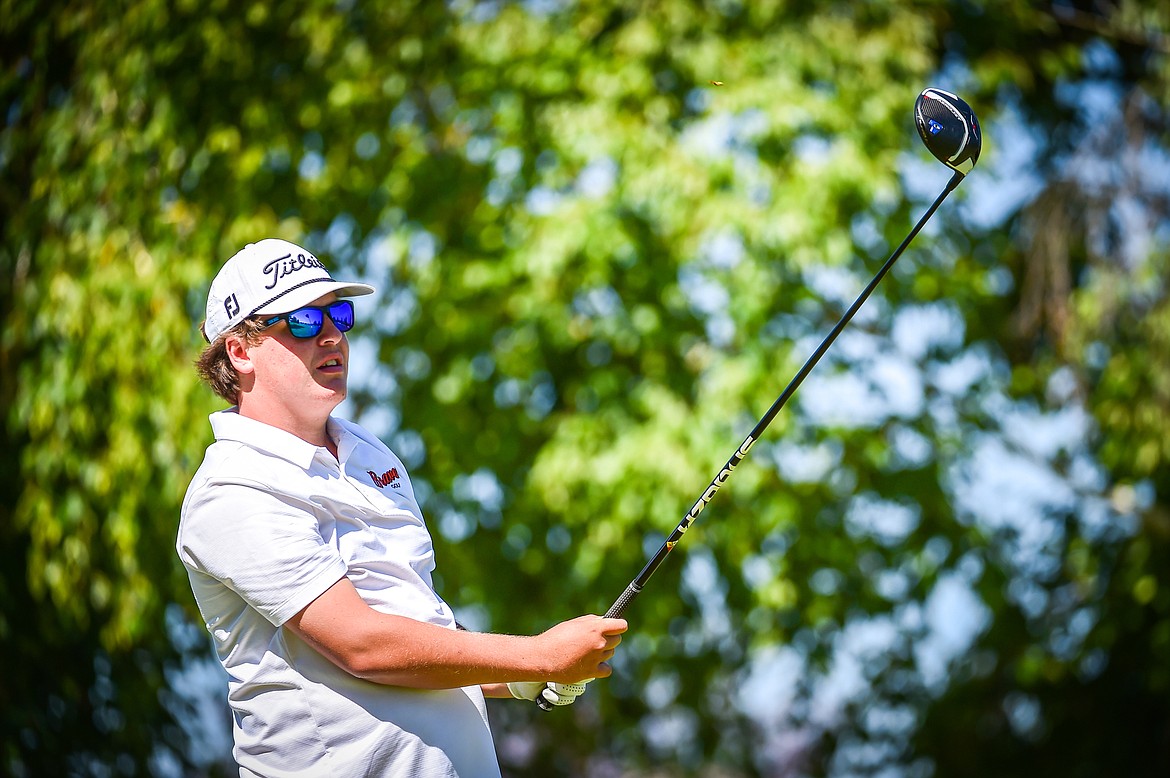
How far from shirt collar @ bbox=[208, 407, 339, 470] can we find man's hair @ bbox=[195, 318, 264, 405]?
0.10 metres

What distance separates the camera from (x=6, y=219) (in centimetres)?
564

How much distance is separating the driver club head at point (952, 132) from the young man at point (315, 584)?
1.24 metres

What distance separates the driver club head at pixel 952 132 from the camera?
8.19ft

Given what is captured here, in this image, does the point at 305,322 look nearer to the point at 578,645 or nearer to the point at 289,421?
the point at 289,421

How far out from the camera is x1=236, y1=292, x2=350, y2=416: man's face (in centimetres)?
199

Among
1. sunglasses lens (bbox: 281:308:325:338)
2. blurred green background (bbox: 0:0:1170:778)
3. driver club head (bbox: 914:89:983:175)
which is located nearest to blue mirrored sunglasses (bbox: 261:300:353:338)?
sunglasses lens (bbox: 281:308:325:338)

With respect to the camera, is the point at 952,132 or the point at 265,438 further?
the point at 952,132

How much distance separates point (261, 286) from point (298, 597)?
1.72 ft

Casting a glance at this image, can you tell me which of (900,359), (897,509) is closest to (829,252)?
(900,359)

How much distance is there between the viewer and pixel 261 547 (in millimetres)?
1796

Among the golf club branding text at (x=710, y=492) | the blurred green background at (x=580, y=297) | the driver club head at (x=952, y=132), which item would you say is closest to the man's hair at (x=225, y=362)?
the golf club branding text at (x=710, y=492)

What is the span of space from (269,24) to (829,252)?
269 cm

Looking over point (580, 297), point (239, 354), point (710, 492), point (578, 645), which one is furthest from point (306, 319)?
point (580, 297)

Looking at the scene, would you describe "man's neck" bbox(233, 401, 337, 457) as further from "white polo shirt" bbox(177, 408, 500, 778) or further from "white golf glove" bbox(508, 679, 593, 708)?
"white golf glove" bbox(508, 679, 593, 708)
